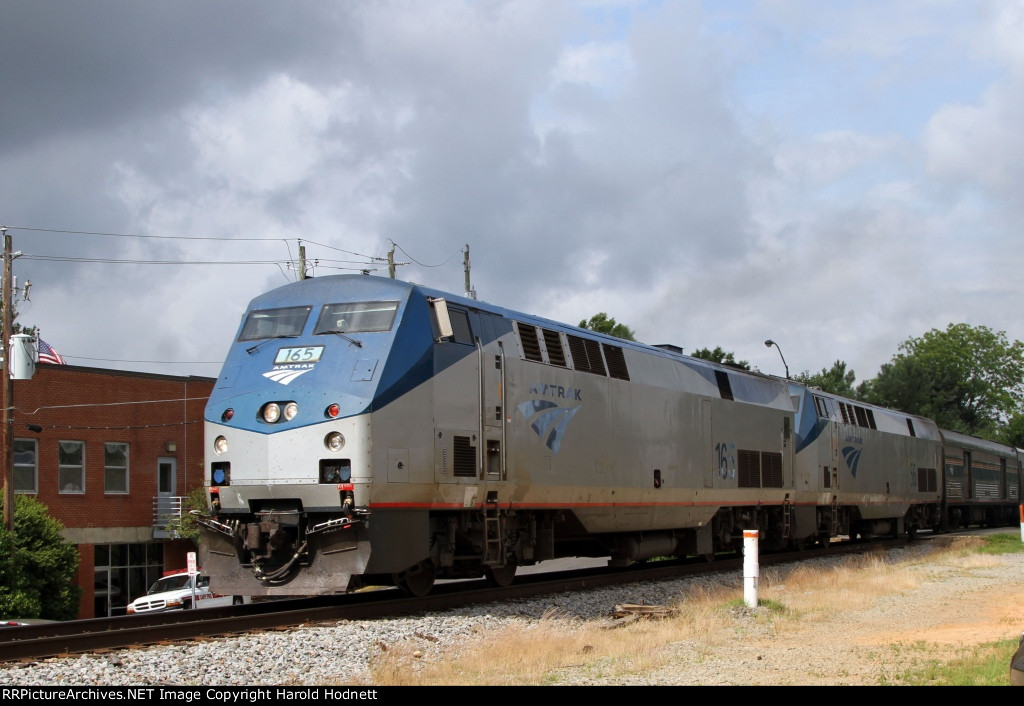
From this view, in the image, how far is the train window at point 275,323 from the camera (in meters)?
14.1

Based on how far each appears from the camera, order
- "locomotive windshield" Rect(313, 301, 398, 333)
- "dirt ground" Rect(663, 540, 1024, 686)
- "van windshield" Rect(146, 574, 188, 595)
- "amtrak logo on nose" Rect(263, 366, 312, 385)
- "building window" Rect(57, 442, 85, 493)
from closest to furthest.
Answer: "dirt ground" Rect(663, 540, 1024, 686), "amtrak logo on nose" Rect(263, 366, 312, 385), "locomotive windshield" Rect(313, 301, 398, 333), "van windshield" Rect(146, 574, 188, 595), "building window" Rect(57, 442, 85, 493)

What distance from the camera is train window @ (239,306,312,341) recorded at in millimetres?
14102

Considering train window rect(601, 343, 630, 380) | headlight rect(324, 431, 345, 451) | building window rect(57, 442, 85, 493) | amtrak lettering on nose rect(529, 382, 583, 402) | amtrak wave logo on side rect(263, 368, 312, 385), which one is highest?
train window rect(601, 343, 630, 380)

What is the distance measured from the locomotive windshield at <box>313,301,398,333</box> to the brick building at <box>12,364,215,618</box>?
2422cm

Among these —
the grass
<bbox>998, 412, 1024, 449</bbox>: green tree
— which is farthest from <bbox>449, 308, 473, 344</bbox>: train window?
<bbox>998, 412, 1024, 449</bbox>: green tree

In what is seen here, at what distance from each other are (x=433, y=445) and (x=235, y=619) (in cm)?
321

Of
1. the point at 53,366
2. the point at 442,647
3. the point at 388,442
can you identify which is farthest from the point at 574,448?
the point at 53,366

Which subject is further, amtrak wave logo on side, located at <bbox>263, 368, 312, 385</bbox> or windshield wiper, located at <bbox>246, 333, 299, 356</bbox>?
windshield wiper, located at <bbox>246, 333, 299, 356</bbox>

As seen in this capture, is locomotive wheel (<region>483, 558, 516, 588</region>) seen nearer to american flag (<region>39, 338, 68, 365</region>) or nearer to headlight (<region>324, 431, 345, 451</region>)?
headlight (<region>324, 431, 345, 451</region>)

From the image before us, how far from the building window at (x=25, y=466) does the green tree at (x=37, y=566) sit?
242cm

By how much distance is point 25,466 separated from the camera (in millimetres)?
35719

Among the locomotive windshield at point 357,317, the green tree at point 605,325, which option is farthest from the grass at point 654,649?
the green tree at point 605,325

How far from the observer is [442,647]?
37.6ft
